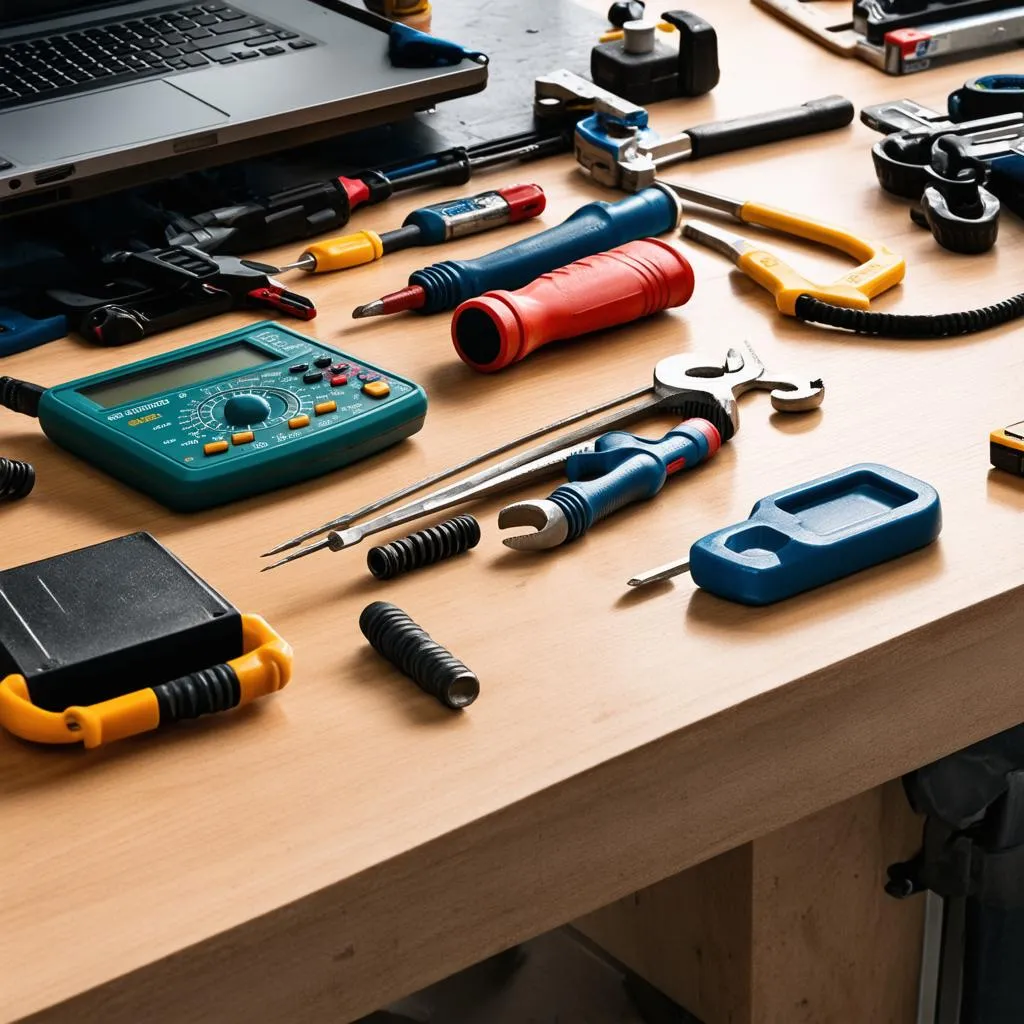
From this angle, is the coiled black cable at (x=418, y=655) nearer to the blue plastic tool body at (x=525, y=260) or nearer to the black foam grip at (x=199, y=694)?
the black foam grip at (x=199, y=694)

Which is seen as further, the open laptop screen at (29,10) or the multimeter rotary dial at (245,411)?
the open laptop screen at (29,10)

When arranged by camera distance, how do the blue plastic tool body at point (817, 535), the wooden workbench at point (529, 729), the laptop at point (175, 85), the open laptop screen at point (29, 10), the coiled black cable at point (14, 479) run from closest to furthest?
the wooden workbench at point (529, 729)
the blue plastic tool body at point (817, 535)
the coiled black cable at point (14, 479)
the laptop at point (175, 85)
the open laptop screen at point (29, 10)

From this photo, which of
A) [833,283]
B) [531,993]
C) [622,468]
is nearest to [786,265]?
[833,283]

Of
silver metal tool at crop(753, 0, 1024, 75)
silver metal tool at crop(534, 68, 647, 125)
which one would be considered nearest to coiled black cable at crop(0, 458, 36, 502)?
silver metal tool at crop(534, 68, 647, 125)

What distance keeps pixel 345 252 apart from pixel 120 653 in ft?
1.50

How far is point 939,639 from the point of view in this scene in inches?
25.1

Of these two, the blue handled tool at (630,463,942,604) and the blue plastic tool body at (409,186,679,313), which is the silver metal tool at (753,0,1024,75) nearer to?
the blue plastic tool body at (409,186,679,313)

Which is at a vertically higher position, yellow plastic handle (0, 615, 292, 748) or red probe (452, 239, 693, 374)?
red probe (452, 239, 693, 374)

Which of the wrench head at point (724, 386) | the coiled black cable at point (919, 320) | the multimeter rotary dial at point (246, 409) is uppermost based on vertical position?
the coiled black cable at point (919, 320)

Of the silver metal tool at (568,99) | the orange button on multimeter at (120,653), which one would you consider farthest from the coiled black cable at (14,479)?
the silver metal tool at (568,99)

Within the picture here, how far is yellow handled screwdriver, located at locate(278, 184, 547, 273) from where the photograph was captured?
977 millimetres

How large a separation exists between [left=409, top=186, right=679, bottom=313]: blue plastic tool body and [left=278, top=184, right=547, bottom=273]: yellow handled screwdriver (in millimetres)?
69

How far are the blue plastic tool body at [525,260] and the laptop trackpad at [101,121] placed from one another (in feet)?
0.67

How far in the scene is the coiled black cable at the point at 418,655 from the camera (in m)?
0.58
